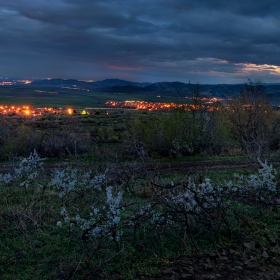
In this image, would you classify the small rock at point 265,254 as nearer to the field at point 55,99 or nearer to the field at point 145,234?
the field at point 145,234

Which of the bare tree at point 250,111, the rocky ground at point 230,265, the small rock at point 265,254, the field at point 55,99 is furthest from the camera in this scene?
the field at point 55,99

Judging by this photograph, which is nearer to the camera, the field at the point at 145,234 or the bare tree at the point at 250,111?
the field at the point at 145,234

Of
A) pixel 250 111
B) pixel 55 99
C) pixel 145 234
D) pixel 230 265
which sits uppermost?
pixel 55 99

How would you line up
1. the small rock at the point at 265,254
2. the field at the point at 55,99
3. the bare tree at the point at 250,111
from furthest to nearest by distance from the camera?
the field at the point at 55,99 < the bare tree at the point at 250,111 < the small rock at the point at 265,254

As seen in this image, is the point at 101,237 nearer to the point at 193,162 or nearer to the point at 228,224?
the point at 228,224

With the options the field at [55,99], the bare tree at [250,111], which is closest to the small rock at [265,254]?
the bare tree at [250,111]

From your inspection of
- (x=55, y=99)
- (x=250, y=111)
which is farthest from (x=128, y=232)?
(x=55, y=99)

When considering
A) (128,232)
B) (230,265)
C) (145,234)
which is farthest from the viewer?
(128,232)

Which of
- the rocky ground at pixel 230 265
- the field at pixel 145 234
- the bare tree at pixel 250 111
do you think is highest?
the bare tree at pixel 250 111

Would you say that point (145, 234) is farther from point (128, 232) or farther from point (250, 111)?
point (250, 111)

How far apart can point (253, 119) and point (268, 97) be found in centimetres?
428

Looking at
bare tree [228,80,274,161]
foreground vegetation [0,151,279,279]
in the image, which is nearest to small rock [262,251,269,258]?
foreground vegetation [0,151,279,279]

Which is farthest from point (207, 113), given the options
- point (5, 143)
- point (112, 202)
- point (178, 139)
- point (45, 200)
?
point (112, 202)

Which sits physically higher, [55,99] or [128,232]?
[55,99]
